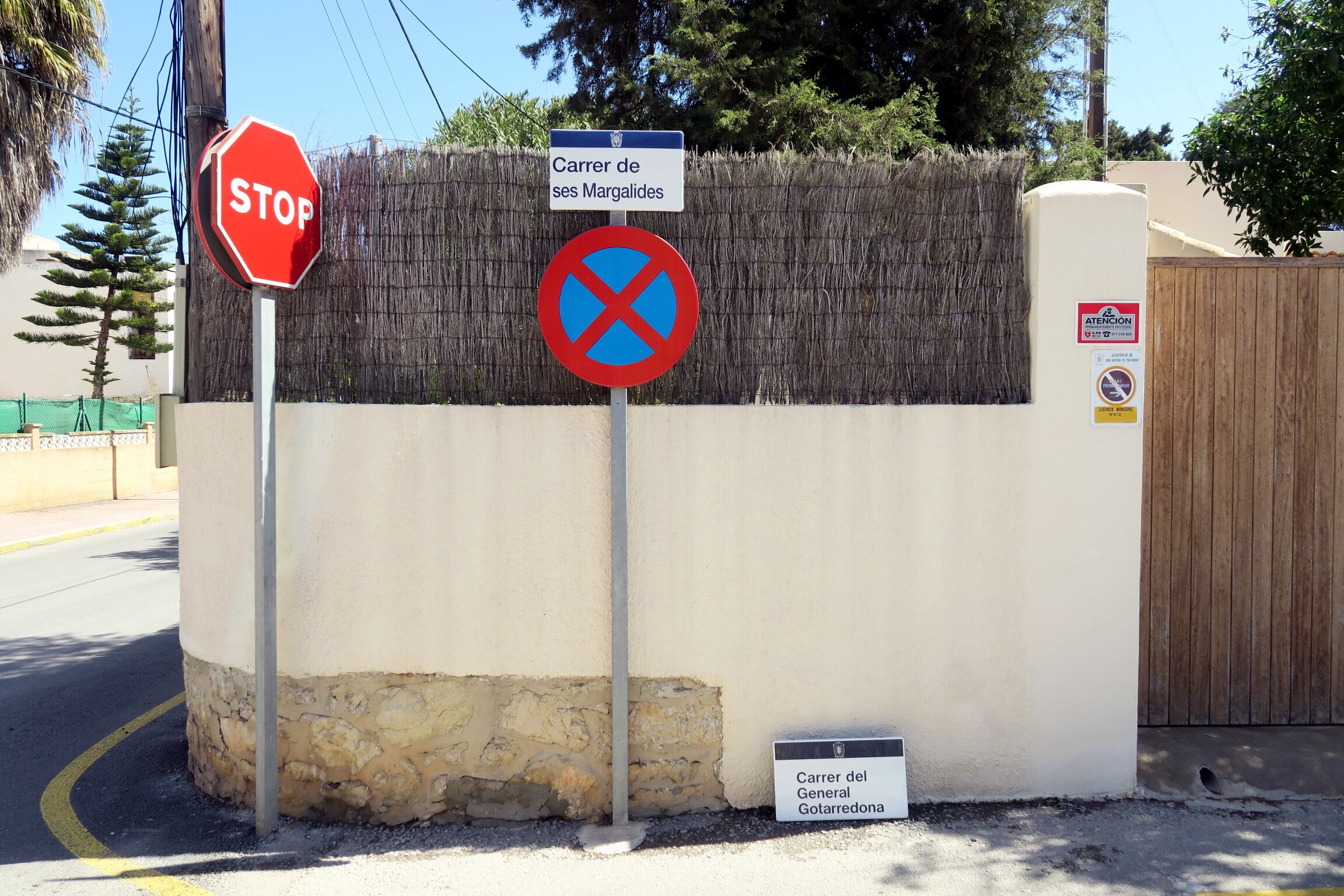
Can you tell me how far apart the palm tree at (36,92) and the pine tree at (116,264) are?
1240cm

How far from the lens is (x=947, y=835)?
399cm

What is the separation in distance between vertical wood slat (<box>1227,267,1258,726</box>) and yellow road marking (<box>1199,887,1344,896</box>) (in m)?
1.57

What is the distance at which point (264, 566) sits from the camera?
407 centimetres

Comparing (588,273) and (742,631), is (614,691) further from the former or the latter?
(588,273)

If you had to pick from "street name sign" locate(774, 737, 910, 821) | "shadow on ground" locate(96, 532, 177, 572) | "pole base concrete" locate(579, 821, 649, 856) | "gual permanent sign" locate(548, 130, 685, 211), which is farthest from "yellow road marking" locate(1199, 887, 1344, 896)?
"shadow on ground" locate(96, 532, 177, 572)

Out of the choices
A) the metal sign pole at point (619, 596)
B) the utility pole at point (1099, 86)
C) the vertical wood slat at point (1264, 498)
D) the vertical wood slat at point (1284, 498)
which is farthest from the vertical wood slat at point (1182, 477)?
the utility pole at point (1099, 86)

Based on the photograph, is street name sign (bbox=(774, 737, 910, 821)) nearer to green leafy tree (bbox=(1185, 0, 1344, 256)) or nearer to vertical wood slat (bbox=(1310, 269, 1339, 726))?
vertical wood slat (bbox=(1310, 269, 1339, 726))

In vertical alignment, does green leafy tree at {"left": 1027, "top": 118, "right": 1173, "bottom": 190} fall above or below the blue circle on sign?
above

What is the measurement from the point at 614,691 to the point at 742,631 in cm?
63

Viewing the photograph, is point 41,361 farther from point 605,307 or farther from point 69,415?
point 605,307

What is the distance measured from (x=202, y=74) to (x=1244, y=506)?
616cm

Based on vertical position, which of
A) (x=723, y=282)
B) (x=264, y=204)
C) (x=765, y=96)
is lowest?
(x=723, y=282)

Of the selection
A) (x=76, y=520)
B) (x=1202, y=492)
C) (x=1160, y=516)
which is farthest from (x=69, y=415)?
(x=1202, y=492)

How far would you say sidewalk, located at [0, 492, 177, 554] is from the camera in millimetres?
14602
